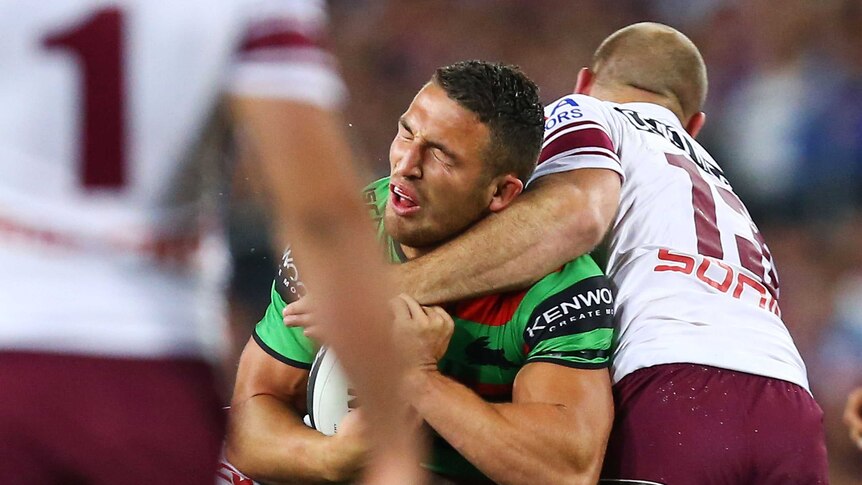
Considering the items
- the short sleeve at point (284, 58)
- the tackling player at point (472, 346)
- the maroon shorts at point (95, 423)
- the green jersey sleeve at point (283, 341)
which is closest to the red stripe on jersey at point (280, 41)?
the short sleeve at point (284, 58)

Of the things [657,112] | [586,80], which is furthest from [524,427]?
[586,80]

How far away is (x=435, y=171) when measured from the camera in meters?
3.16

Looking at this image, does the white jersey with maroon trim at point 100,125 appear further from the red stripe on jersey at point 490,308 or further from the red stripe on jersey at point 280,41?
the red stripe on jersey at point 490,308

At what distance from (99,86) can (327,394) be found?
73.0 inches

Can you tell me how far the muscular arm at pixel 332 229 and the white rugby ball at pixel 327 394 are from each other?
5.69 ft

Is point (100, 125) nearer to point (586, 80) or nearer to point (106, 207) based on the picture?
point (106, 207)

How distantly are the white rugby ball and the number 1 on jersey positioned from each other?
177 cm

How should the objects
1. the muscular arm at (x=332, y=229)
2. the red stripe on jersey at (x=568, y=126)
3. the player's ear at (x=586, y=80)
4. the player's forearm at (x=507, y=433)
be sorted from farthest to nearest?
1. the player's ear at (x=586, y=80)
2. the red stripe on jersey at (x=568, y=126)
3. the player's forearm at (x=507, y=433)
4. the muscular arm at (x=332, y=229)

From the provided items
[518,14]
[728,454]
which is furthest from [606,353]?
[518,14]

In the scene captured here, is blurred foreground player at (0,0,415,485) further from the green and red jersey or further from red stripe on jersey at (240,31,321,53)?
the green and red jersey

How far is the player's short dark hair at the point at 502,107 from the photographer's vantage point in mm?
3174

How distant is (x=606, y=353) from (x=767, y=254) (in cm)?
81

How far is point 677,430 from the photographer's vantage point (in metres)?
3.23

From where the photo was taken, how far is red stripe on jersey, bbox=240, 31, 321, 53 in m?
1.34
